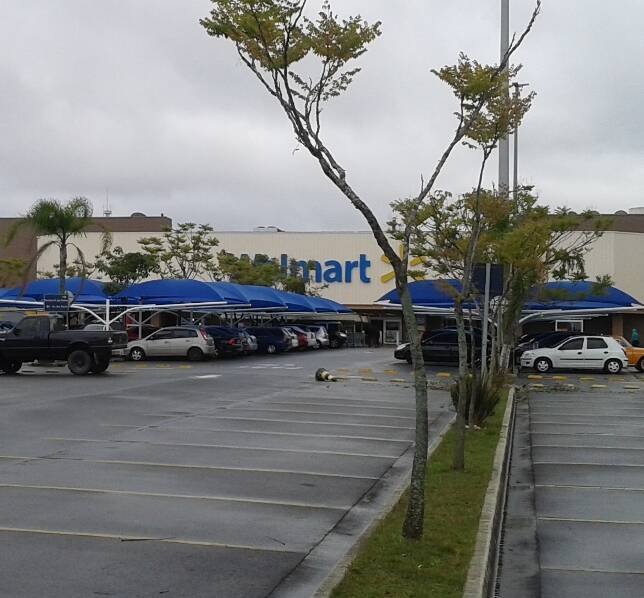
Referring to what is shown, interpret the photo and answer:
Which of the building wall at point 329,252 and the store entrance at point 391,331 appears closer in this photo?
the store entrance at point 391,331

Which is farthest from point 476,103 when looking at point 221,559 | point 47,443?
point 47,443

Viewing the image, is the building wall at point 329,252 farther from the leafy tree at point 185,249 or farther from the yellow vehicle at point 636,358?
the yellow vehicle at point 636,358

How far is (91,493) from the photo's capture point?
10367mm

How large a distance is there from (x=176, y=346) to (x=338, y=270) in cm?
4246

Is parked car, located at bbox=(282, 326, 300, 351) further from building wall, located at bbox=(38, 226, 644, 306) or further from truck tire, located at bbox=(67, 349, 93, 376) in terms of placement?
building wall, located at bbox=(38, 226, 644, 306)

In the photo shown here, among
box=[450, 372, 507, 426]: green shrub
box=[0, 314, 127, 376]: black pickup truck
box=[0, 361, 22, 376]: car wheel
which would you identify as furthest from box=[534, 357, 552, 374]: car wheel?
box=[450, 372, 507, 426]: green shrub

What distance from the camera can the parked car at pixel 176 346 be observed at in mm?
40875

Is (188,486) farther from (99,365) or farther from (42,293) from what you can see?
(42,293)

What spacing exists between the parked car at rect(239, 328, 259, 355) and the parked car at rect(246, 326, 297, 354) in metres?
3.07

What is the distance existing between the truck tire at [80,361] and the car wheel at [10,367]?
68.5 inches

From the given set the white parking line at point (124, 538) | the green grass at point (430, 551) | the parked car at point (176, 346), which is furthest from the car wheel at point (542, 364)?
the white parking line at point (124, 538)

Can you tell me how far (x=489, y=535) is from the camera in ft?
27.6

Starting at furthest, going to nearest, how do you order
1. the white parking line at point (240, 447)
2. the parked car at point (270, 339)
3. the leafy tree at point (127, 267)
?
1. the leafy tree at point (127, 267)
2. the parked car at point (270, 339)
3. the white parking line at point (240, 447)

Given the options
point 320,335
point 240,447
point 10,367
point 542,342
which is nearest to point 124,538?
point 240,447
